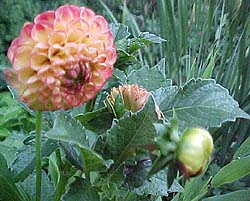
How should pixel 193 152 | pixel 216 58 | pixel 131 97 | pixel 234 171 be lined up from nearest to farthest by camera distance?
pixel 193 152, pixel 131 97, pixel 234 171, pixel 216 58

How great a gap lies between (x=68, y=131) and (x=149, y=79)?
14 centimetres

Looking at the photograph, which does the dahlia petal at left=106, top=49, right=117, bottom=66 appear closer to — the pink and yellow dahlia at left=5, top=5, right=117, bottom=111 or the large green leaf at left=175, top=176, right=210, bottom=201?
the pink and yellow dahlia at left=5, top=5, right=117, bottom=111

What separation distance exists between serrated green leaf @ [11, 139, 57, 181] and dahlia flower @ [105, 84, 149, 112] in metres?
0.07

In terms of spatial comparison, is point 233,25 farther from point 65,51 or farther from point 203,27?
point 65,51

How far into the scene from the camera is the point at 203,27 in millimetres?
1349

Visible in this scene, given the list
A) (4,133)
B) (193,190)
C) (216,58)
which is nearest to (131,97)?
(193,190)

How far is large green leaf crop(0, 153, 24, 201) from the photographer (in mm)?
503

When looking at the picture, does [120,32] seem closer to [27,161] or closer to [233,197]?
[27,161]

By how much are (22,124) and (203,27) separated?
44 cm

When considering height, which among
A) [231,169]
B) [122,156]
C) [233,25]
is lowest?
[233,25]

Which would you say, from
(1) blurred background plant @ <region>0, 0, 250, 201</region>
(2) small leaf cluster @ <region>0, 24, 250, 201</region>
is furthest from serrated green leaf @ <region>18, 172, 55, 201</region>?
(1) blurred background plant @ <region>0, 0, 250, 201</region>

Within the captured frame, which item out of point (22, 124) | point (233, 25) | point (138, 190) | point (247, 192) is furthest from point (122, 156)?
point (22, 124)

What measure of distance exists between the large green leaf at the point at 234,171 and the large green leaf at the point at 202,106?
94 millimetres

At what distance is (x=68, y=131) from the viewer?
0.42 metres
